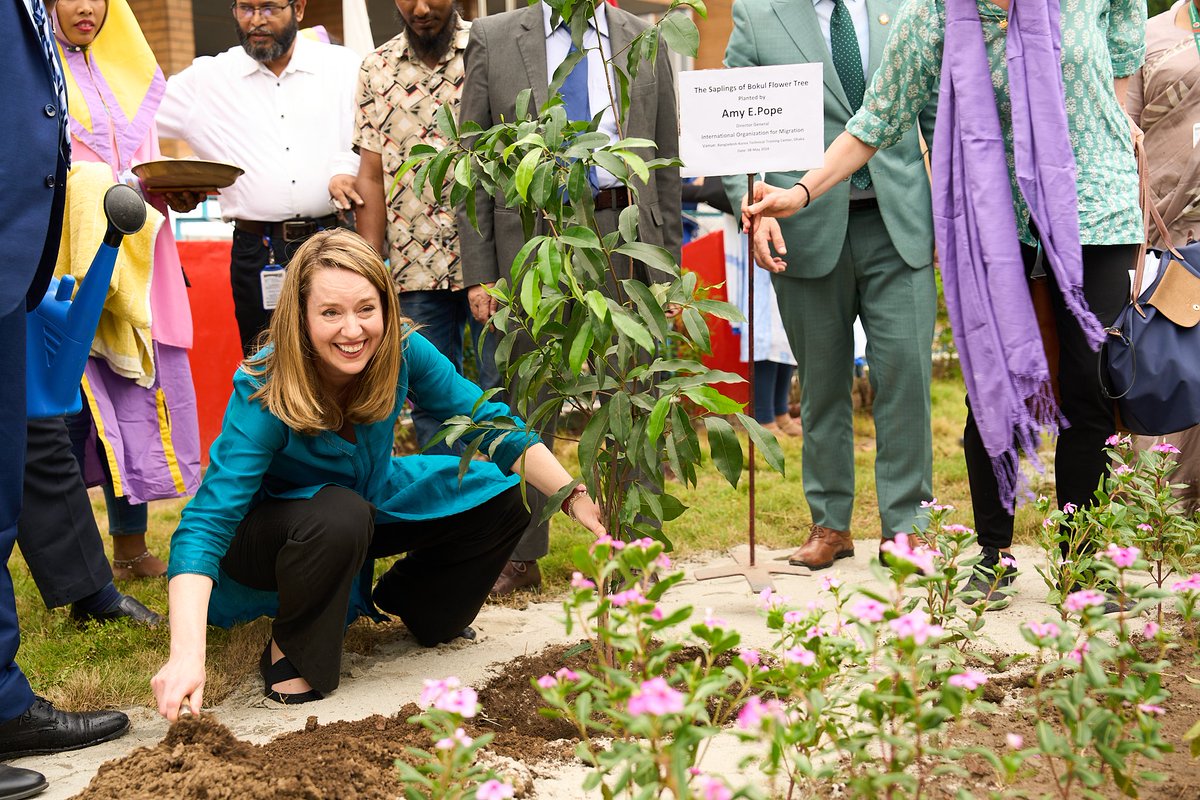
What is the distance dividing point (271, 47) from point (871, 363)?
8.44 ft

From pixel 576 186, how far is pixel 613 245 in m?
0.17

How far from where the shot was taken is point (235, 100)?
4.73 metres

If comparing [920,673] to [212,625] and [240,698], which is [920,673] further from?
[212,625]

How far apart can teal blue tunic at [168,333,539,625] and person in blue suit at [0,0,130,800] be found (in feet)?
1.28

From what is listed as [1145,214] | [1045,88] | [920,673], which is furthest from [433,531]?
[1145,214]

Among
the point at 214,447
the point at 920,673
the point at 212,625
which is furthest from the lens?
the point at 212,625

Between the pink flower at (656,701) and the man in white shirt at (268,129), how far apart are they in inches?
130

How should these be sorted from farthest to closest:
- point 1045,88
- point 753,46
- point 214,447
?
point 753,46 → point 1045,88 → point 214,447

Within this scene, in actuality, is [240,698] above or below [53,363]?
below

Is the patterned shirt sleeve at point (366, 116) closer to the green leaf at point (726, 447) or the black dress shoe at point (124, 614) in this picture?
the black dress shoe at point (124, 614)

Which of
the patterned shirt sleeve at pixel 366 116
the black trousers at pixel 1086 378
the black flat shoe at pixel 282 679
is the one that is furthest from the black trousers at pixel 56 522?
the black trousers at pixel 1086 378

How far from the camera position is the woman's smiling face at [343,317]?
9.46 feet

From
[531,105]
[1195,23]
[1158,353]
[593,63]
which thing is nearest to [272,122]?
[531,105]

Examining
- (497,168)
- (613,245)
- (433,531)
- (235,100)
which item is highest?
(235,100)
